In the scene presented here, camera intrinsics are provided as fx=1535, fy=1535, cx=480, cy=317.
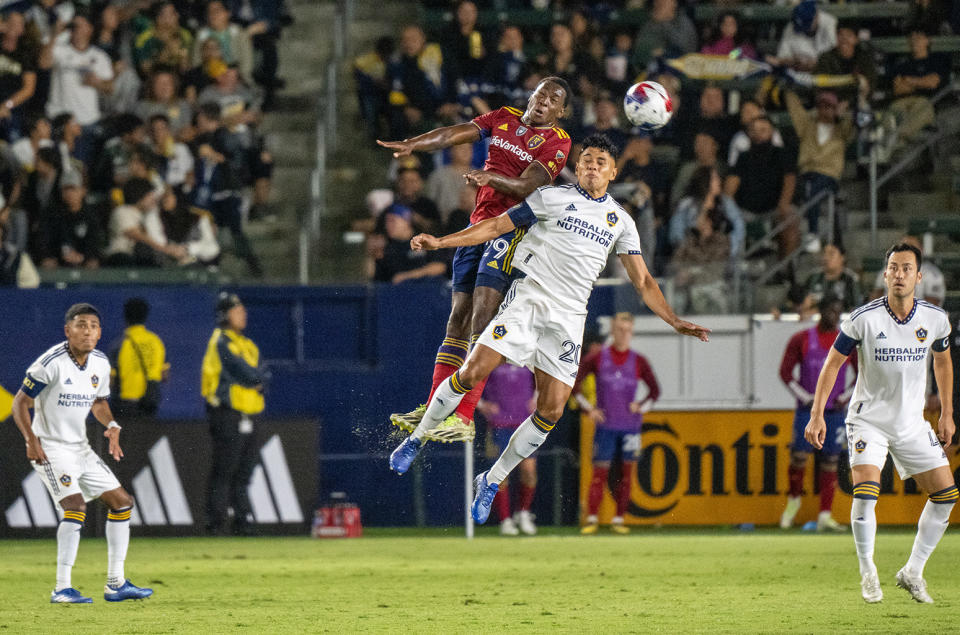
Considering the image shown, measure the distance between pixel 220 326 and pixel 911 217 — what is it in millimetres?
8161

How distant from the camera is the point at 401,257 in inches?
695

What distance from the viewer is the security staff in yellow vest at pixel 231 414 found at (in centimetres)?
1641

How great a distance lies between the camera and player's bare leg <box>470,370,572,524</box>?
10.4m

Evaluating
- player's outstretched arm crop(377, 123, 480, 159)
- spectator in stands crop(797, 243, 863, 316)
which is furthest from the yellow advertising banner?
player's outstretched arm crop(377, 123, 480, 159)

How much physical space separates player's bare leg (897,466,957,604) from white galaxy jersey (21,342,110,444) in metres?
6.28

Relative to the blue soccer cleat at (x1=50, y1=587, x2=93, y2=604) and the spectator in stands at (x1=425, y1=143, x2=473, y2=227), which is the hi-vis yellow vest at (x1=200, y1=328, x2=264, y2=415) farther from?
the blue soccer cleat at (x1=50, y1=587, x2=93, y2=604)

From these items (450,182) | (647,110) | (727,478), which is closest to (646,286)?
(647,110)

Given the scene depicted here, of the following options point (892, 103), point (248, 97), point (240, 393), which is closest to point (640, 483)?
point (240, 393)

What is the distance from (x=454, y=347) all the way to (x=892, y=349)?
3.12 m

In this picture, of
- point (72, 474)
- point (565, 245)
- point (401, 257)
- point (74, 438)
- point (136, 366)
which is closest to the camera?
point (565, 245)

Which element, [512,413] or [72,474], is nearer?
[72,474]

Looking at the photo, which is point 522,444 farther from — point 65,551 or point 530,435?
point 65,551

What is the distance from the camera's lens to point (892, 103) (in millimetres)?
19047

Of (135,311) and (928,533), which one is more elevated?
(135,311)
